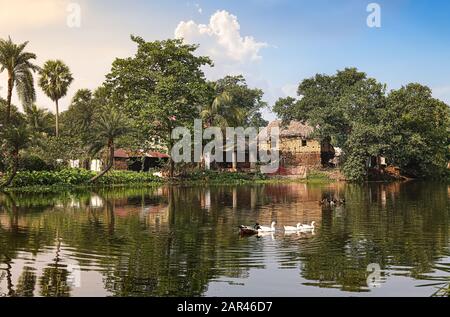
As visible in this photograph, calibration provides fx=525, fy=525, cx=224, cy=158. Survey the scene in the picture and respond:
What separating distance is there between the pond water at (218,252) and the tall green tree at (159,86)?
2396cm

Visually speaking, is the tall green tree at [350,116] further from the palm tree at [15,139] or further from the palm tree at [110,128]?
the palm tree at [15,139]

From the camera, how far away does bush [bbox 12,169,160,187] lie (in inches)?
1821

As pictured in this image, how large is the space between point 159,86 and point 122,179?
33.1 feet

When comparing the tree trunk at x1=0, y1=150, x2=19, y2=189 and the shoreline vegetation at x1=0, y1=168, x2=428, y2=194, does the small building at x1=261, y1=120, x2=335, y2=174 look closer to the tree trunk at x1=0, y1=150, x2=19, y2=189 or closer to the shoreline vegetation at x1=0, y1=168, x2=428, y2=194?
the shoreline vegetation at x1=0, y1=168, x2=428, y2=194

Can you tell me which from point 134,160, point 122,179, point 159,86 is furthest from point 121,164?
point 159,86

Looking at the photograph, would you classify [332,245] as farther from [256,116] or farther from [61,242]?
[256,116]

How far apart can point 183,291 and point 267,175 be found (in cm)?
5270

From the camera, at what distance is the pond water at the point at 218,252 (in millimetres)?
12672

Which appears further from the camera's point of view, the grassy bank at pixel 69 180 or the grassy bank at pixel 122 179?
the grassy bank at pixel 122 179

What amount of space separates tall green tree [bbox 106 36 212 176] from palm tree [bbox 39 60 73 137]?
9.53 metres

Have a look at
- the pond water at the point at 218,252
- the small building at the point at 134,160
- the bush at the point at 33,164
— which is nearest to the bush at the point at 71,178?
the bush at the point at 33,164

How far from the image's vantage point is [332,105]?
230ft

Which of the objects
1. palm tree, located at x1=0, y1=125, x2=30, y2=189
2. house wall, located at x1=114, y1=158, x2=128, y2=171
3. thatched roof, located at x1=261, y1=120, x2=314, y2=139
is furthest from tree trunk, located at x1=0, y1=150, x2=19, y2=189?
thatched roof, located at x1=261, y1=120, x2=314, y2=139

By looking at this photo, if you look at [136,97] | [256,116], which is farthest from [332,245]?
[256,116]
